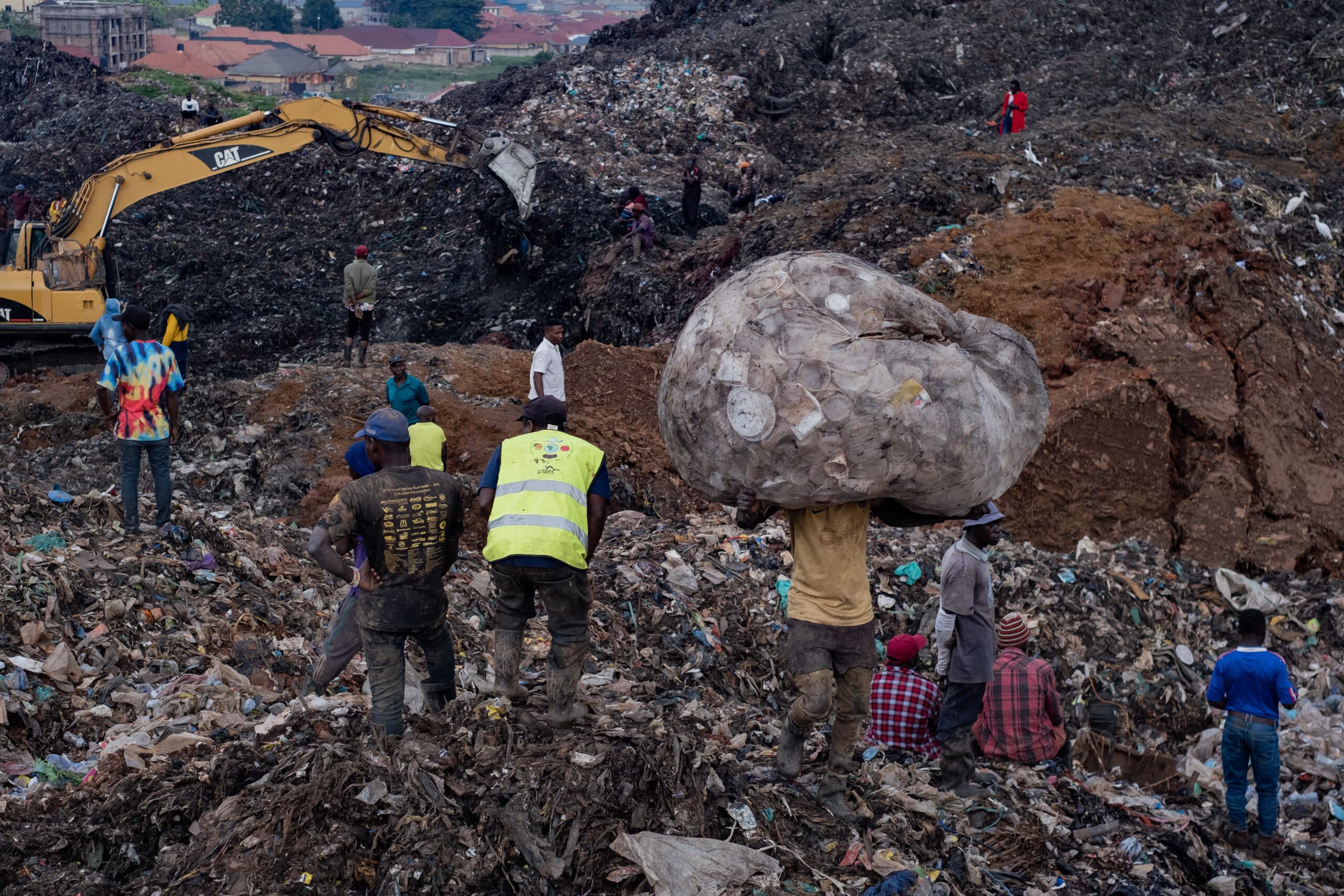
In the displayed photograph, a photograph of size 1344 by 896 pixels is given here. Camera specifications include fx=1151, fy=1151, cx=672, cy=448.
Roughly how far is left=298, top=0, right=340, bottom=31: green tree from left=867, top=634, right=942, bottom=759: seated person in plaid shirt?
83398mm

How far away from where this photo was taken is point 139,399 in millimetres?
6902

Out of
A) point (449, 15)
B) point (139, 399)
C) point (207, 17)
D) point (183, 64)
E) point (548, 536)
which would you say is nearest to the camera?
point (548, 536)

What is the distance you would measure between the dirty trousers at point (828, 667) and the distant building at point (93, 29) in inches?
2226

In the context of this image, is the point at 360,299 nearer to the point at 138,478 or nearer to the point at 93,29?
the point at 138,478

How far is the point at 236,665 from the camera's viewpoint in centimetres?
607

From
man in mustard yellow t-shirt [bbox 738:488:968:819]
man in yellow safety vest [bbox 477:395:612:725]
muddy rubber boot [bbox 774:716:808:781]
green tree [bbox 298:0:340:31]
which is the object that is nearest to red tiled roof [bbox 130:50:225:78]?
green tree [bbox 298:0:340:31]

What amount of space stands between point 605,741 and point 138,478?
429 cm

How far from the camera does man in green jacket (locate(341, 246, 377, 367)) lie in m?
12.7

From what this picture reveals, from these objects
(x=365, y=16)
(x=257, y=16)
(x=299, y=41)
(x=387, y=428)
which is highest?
(x=365, y=16)

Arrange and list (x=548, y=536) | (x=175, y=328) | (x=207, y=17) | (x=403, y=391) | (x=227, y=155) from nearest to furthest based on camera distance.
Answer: (x=548, y=536)
(x=403, y=391)
(x=175, y=328)
(x=227, y=155)
(x=207, y=17)

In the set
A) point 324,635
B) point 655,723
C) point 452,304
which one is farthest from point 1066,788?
point 452,304

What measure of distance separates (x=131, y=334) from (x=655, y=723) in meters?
4.38

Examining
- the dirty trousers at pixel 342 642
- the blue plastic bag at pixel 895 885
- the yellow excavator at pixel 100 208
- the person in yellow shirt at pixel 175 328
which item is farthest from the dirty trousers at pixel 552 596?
the yellow excavator at pixel 100 208

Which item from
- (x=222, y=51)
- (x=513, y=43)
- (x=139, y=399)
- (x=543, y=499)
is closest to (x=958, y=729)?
(x=543, y=499)
